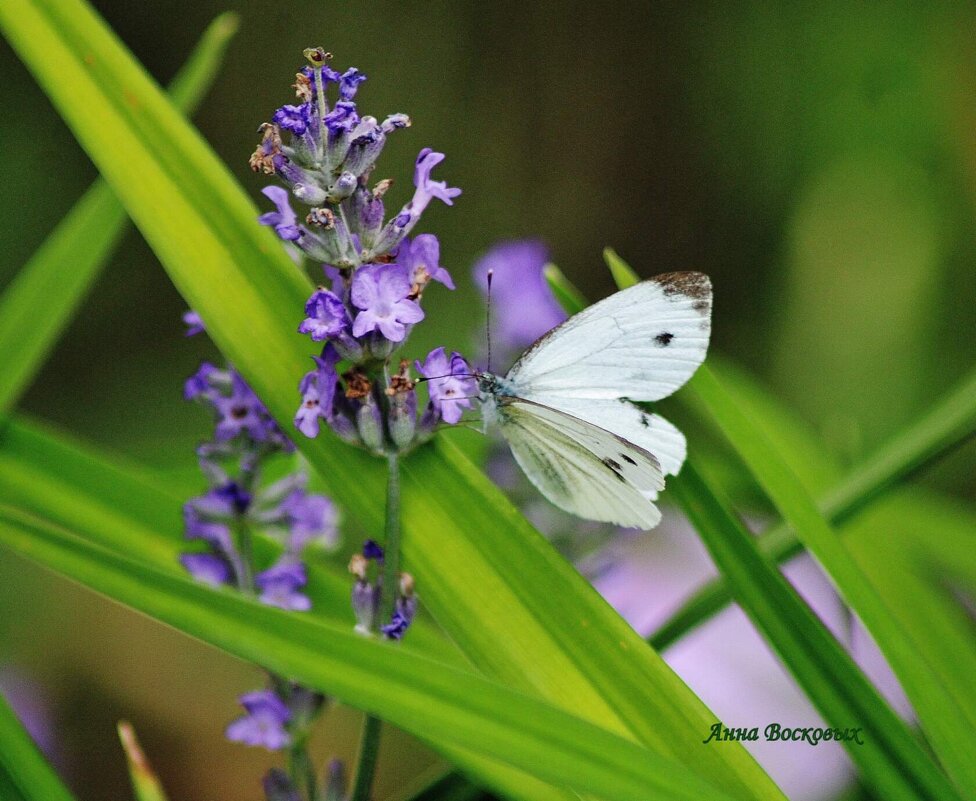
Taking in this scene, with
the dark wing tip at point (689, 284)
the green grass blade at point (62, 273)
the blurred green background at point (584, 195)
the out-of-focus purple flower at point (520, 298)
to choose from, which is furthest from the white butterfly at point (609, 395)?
the blurred green background at point (584, 195)

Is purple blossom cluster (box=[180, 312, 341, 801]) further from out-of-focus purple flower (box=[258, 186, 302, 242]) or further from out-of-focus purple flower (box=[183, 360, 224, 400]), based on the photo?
out-of-focus purple flower (box=[258, 186, 302, 242])

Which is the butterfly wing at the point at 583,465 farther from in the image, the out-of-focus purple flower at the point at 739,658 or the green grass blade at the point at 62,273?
the green grass blade at the point at 62,273

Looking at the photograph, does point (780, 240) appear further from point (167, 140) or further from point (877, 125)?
point (167, 140)

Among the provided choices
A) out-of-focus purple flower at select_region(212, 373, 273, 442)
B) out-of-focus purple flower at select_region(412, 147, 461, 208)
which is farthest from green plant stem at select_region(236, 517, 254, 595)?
out-of-focus purple flower at select_region(412, 147, 461, 208)

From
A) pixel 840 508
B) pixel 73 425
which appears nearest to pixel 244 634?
pixel 840 508

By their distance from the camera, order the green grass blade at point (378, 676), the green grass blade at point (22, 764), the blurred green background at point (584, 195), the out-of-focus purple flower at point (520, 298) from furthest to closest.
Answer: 1. the blurred green background at point (584, 195)
2. the out-of-focus purple flower at point (520, 298)
3. the green grass blade at point (22, 764)
4. the green grass blade at point (378, 676)

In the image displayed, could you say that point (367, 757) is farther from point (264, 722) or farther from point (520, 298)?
point (520, 298)
